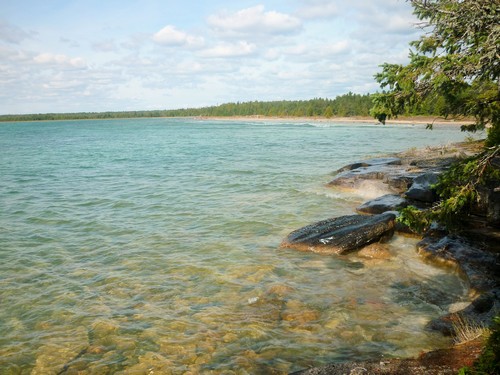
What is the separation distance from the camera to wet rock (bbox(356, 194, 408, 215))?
49.8 feet

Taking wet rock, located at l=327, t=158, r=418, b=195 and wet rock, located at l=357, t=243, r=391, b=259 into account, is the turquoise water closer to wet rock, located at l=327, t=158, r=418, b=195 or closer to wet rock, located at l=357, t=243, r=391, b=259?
wet rock, located at l=357, t=243, r=391, b=259

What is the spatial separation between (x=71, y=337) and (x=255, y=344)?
3773mm

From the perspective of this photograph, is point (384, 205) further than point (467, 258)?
Yes

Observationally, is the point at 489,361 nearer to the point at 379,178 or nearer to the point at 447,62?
the point at 447,62

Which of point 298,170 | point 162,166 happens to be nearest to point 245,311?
point 298,170

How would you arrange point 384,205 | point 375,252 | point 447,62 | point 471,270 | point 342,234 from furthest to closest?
point 384,205 → point 342,234 → point 375,252 → point 471,270 → point 447,62

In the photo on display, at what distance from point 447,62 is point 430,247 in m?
7.03

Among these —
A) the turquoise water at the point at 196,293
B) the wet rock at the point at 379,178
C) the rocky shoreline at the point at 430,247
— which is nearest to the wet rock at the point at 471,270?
the rocky shoreline at the point at 430,247

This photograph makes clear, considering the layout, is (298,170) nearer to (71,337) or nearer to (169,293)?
(169,293)

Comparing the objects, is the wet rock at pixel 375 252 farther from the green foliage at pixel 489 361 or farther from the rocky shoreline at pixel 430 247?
the green foliage at pixel 489 361

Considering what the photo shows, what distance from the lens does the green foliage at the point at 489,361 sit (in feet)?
12.8

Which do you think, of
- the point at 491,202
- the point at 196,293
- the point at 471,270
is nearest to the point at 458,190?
the point at 471,270

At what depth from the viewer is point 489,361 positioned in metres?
3.97

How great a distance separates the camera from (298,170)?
30.3 meters
